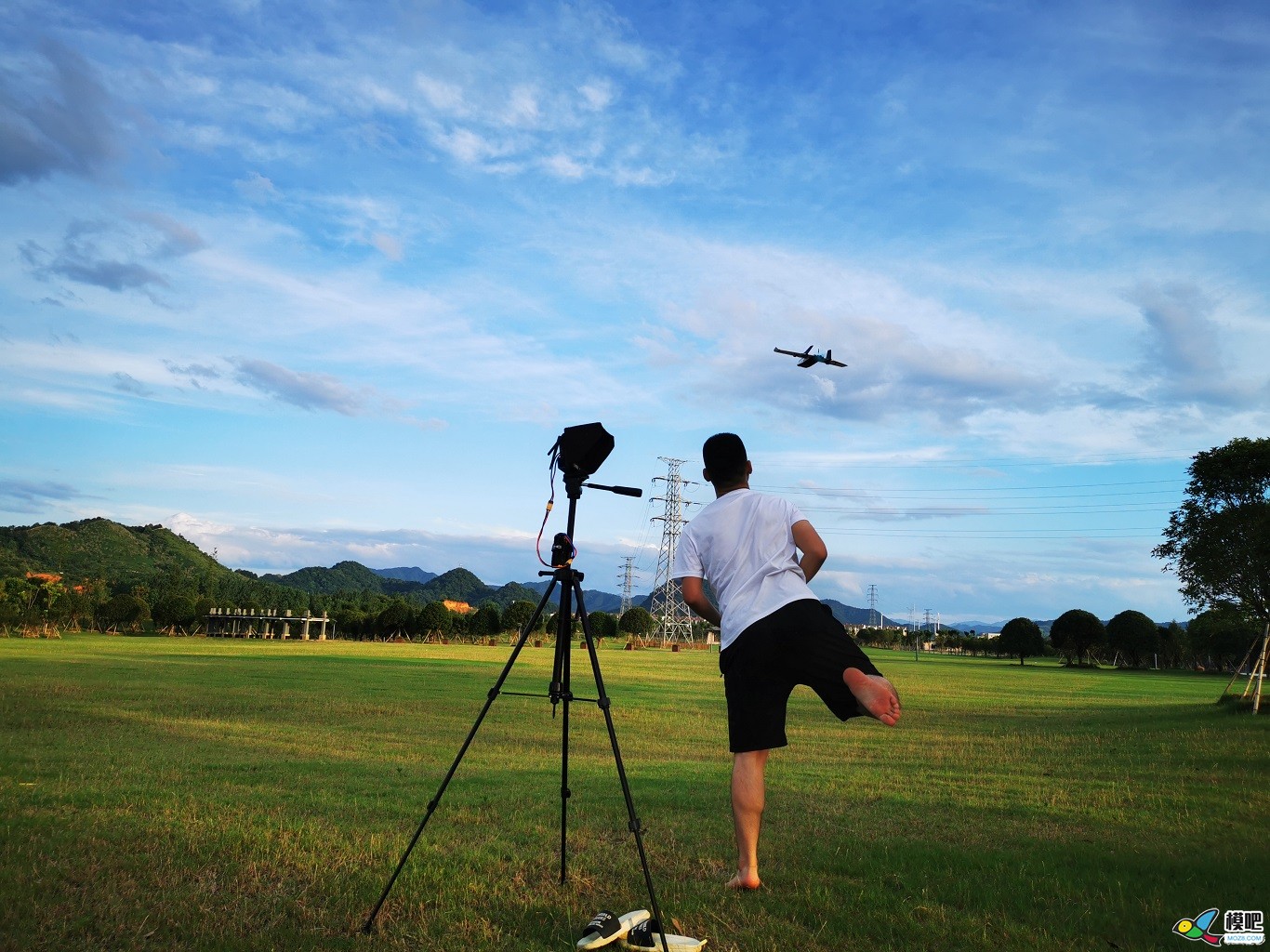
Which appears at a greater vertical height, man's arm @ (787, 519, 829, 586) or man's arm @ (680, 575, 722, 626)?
man's arm @ (787, 519, 829, 586)

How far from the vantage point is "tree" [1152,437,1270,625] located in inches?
826

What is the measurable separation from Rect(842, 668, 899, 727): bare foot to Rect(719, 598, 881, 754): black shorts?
113mm

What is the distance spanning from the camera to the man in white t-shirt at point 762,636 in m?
4.85

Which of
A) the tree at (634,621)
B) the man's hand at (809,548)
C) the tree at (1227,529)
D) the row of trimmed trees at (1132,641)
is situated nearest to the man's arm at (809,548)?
the man's hand at (809,548)

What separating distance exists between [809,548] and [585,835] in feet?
9.66

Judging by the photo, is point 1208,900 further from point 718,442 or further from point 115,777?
point 115,777

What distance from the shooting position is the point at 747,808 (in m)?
4.86

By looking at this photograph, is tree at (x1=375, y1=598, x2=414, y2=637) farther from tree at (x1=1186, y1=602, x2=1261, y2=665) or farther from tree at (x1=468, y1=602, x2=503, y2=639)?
tree at (x1=1186, y1=602, x2=1261, y2=665)

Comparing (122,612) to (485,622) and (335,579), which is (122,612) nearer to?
(485,622)

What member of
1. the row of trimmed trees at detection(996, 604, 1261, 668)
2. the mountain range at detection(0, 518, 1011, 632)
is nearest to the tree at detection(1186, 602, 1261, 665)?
the row of trimmed trees at detection(996, 604, 1261, 668)

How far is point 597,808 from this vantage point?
7285 mm

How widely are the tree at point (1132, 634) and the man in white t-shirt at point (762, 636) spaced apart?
73.1 meters

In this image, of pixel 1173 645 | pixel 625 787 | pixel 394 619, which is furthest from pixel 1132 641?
pixel 625 787

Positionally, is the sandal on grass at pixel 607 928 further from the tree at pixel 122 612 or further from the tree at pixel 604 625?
the tree at pixel 604 625
